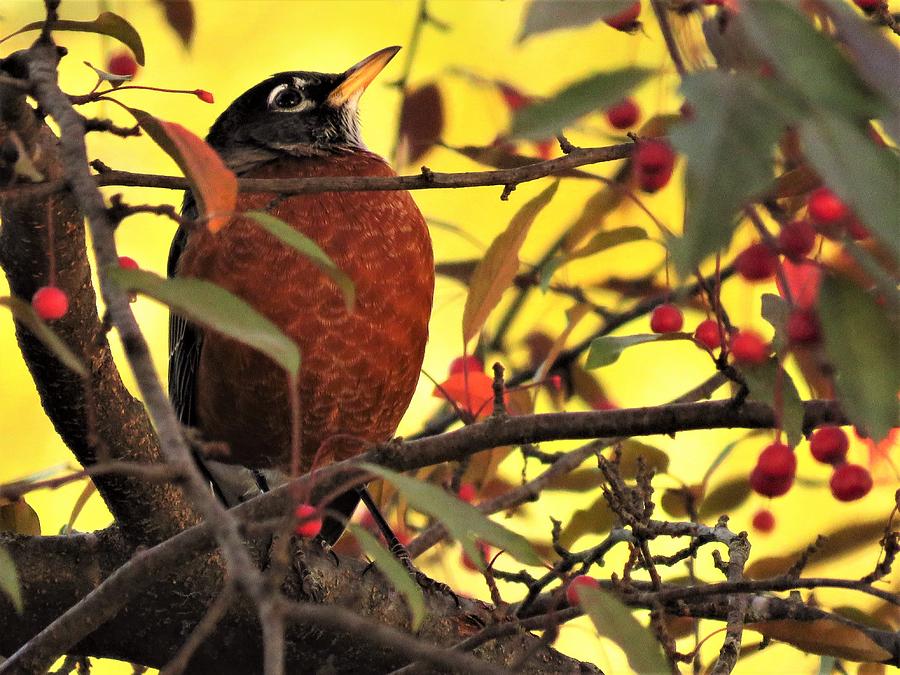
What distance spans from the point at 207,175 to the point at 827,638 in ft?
2.81

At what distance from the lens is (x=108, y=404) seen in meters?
1.66

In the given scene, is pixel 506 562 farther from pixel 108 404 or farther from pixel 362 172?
pixel 108 404

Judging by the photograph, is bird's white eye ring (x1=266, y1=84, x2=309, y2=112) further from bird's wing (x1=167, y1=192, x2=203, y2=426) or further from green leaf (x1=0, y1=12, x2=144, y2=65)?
green leaf (x1=0, y1=12, x2=144, y2=65)

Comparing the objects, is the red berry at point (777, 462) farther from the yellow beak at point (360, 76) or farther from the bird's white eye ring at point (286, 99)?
the bird's white eye ring at point (286, 99)

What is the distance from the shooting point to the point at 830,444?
125 centimetres

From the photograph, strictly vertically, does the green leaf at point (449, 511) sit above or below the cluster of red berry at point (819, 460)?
below

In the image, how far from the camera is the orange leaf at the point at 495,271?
1.43 m

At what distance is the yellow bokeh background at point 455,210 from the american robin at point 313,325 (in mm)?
438

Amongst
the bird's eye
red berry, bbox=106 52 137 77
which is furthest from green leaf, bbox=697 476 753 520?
the bird's eye

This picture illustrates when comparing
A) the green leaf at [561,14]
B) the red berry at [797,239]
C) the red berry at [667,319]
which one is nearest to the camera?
the green leaf at [561,14]

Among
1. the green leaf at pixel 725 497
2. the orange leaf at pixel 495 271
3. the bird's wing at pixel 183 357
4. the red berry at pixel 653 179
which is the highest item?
the bird's wing at pixel 183 357

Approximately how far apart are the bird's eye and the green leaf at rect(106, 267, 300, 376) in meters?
2.24

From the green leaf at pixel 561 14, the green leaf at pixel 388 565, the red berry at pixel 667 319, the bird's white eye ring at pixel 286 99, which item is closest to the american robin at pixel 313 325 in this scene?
the bird's white eye ring at pixel 286 99

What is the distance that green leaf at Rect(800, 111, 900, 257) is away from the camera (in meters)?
0.56
